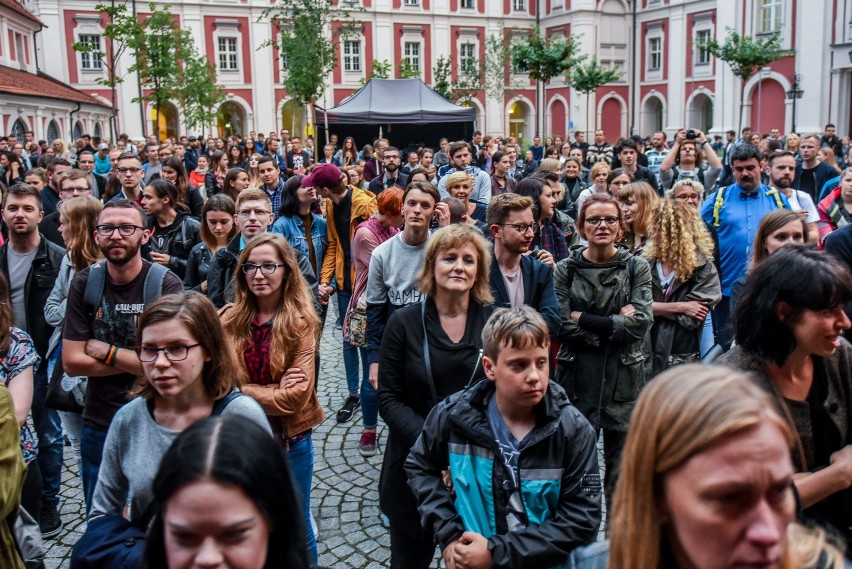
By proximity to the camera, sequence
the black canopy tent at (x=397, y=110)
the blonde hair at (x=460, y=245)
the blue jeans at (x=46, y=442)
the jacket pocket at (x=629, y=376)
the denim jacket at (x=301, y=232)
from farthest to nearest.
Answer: the black canopy tent at (x=397, y=110)
the denim jacket at (x=301, y=232)
the blue jeans at (x=46, y=442)
the jacket pocket at (x=629, y=376)
the blonde hair at (x=460, y=245)

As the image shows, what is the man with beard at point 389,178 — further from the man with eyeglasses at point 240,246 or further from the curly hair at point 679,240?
the curly hair at point 679,240

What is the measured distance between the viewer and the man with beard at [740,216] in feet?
20.5

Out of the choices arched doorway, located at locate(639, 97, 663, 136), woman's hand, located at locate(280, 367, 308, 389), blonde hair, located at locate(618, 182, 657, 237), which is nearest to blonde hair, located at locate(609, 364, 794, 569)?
woman's hand, located at locate(280, 367, 308, 389)

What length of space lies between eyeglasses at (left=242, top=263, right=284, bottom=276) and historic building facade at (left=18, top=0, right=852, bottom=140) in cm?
3735

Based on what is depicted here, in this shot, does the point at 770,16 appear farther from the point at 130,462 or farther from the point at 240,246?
the point at 130,462

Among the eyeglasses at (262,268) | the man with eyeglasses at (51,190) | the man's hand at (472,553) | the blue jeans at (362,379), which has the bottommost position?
the blue jeans at (362,379)

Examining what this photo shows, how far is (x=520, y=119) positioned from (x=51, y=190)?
5026cm

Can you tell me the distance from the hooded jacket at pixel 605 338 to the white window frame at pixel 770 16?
3731cm

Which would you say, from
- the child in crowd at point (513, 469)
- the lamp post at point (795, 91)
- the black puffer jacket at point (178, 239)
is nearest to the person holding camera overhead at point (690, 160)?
the black puffer jacket at point (178, 239)

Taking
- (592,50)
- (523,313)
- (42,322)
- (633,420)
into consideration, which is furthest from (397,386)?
(592,50)

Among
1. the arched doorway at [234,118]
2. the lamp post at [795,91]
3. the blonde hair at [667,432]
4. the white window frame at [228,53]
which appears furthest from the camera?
the arched doorway at [234,118]

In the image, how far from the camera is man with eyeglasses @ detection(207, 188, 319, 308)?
17.0 ft

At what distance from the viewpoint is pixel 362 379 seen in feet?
20.3

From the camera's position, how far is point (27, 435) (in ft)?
11.9
